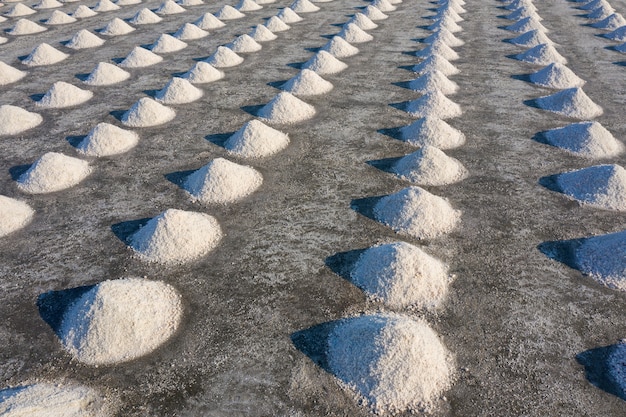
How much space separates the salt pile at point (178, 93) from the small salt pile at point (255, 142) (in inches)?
86.9

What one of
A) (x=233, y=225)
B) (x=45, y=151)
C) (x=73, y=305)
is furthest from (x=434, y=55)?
(x=73, y=305)

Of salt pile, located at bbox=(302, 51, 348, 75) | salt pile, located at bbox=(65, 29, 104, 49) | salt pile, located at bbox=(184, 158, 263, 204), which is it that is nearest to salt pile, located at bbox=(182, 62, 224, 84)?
salt pile, located at bbox=(302, 51, 348, 75)

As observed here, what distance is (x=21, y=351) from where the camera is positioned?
387 cm

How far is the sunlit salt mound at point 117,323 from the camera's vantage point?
3.82m

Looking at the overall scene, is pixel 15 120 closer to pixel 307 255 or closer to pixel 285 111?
pixel 285 111

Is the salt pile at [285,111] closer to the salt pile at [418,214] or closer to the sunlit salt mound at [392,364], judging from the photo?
the salt pile at [418,214]

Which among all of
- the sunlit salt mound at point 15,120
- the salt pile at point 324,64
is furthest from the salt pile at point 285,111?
the sunlit salt mound at point 15,120

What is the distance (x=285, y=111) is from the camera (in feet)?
25.7

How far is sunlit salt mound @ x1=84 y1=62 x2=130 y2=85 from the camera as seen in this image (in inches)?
378

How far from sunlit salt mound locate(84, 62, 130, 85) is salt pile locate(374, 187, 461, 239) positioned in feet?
24.1

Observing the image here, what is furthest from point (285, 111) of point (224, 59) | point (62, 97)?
point (62, 97)

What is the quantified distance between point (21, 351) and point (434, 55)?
9.44 metres

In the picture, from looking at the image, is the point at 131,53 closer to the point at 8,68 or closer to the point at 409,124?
the point at 8,68

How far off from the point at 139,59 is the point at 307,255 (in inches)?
324
